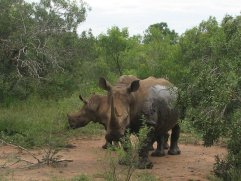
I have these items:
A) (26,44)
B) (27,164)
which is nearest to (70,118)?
(27,164)

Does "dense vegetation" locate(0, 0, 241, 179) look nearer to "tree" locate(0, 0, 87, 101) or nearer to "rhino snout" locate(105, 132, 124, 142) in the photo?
"tree" locate(0, 0, 87, 101)

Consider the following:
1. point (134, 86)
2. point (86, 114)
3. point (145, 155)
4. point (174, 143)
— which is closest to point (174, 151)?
point (174, 143)

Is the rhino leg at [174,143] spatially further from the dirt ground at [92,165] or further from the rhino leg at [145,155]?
the rhino leg at [145,155]

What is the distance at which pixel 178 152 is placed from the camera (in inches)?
452

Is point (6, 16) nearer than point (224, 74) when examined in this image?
No

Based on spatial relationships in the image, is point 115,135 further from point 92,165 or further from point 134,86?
point 92,165

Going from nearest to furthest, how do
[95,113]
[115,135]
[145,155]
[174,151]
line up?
[115,135], [145,155], [95,113], [174,151]

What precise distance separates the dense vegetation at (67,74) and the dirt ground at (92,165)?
0.78m

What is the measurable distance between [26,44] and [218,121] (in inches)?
303

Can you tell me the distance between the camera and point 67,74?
15.8 meters

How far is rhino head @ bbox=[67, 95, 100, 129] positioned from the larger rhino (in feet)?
2.13

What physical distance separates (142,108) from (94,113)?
3.62 ft

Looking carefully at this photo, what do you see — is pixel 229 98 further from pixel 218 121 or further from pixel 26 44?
pixel 26 44

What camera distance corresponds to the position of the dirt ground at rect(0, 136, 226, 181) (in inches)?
345
